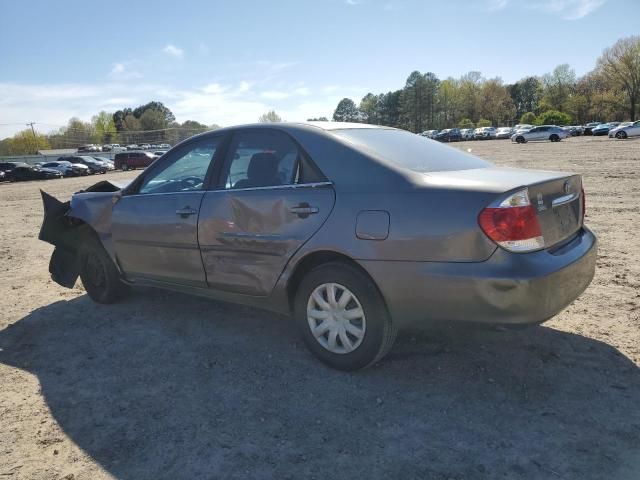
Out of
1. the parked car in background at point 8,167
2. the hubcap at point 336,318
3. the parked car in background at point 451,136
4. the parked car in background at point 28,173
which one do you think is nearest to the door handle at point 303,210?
the hubcap at point 336,318

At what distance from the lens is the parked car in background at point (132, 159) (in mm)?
41781

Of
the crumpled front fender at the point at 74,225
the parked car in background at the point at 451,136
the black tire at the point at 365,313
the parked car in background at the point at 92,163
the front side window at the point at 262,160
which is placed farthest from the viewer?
the parked car in background at the point at 451,136

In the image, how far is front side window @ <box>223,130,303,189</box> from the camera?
3465 mm

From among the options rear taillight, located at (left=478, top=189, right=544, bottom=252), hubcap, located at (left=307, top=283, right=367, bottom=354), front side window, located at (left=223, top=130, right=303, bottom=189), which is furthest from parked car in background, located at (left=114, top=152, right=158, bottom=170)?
rear taillight, located at (left=478, top=189, right=544, bottom=252)

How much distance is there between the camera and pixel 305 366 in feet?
11.4

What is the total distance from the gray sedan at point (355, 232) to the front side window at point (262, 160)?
0.01 metres

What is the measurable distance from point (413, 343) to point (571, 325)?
1309mm

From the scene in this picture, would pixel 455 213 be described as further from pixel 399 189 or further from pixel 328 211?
pixel 328 211

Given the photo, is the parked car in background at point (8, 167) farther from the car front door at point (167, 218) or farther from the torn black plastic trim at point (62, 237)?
the car front door at point (167, 218)

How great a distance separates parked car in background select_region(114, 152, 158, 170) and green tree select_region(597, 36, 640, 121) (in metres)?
70.9

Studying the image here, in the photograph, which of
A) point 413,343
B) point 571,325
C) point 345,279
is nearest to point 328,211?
point 345,279

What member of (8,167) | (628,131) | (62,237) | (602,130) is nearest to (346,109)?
(602,130)

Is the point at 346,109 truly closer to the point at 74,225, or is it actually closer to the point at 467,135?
the point at 467,135

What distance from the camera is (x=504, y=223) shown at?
2652mm
